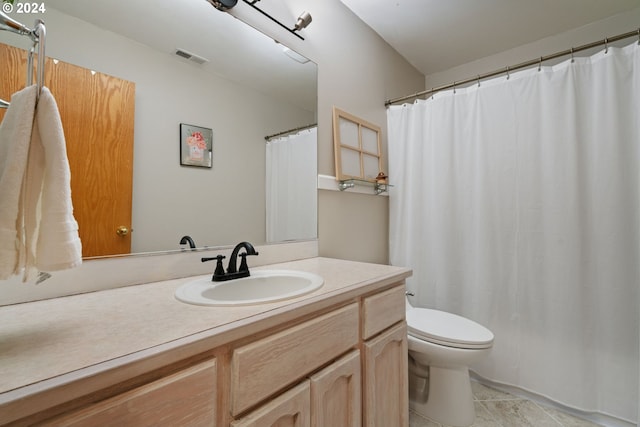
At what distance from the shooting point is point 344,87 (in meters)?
1.82

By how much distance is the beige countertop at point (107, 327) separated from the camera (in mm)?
440

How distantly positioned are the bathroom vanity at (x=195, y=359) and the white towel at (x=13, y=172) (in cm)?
18

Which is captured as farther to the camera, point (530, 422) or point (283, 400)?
point (530, 422)

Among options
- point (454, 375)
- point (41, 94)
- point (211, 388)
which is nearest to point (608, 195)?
point (454, 375)

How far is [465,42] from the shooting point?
2.16m

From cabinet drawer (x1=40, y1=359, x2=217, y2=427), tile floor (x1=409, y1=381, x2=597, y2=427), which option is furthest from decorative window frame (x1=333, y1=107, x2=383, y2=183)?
tile floor (x1=409, y1=381, x2=597, y2=427)

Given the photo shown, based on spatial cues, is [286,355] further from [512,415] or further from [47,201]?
[512,415]

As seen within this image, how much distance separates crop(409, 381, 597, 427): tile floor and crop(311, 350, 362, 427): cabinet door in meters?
0.82

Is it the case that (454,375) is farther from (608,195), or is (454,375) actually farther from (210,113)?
(210,113)

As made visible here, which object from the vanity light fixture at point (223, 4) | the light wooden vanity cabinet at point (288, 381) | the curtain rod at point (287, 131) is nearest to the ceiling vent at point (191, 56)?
the vanity light fixture at point (223, 4)

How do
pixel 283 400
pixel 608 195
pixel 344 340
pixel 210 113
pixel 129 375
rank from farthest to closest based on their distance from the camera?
pixel 608 195
pixel 210 113
pixel 344 340
pixel 283 400
pixel 129 375

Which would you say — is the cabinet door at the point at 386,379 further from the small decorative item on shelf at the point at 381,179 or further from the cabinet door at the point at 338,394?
the small decorative item on shelf at the point at 381,179

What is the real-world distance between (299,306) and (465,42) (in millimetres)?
2417

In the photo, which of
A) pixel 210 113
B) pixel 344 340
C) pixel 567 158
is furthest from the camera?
pixel 567 158
